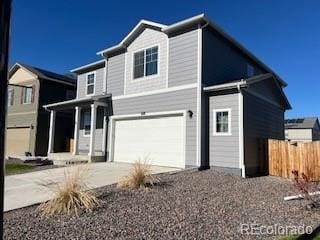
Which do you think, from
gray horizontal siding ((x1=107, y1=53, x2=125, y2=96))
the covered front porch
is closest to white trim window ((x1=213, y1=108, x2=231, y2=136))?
gray horizontal siding ((x1=107, y1=53, x2=125, y2=96))

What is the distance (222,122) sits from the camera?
1230cm

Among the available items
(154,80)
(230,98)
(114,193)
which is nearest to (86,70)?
(154,80)

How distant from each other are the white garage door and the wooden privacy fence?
4.03 metres

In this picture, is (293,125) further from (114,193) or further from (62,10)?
(114,193)

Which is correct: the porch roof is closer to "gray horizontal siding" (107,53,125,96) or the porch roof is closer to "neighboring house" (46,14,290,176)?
"neighboring house" (46,14,290,176)

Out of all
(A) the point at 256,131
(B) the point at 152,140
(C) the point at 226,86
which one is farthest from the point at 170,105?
(A) the point at 256,131

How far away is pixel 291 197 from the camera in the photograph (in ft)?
25.2

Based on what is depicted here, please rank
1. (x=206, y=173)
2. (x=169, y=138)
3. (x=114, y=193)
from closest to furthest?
(x=114, y=193) < (x=206, y=173) < (x=169, y=138)

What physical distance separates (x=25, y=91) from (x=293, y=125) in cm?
4020

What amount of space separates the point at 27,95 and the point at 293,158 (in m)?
20.2

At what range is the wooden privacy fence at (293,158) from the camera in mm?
11188

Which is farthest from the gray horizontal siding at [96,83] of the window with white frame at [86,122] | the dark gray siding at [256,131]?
the dark gray siding at [256,131]

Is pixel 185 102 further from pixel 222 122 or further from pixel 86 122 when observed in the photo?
pixel 86 122

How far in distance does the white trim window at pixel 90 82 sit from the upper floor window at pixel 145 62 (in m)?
4.63
